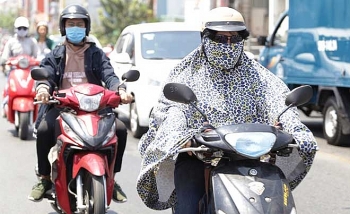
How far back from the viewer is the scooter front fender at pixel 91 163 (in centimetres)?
632

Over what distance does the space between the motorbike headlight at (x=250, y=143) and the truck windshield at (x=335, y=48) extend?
840cm

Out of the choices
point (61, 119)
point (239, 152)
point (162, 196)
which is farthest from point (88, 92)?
point (239, 152)

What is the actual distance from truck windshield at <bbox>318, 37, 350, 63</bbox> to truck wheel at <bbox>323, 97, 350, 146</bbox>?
0.67m

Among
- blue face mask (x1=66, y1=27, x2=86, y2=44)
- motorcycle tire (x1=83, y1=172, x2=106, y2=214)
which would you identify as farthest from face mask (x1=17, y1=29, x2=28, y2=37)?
motorcycle tire (x1=83, y1=172, x2=106, y2=214)

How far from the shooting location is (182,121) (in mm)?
4812

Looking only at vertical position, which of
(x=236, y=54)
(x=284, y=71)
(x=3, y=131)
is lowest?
(x=3, y=131)

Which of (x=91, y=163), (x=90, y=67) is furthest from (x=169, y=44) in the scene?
(x=91, y=163)

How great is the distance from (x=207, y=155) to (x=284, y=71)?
10.7 meters

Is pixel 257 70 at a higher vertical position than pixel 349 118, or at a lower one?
higher

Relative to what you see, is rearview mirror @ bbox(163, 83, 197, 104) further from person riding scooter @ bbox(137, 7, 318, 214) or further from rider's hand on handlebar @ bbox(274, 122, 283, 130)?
rider's hand on handlebar @ bbox(274, 122, 283, 130)

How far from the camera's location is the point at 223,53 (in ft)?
16.1

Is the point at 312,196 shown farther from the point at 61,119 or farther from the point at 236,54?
the point at 236,54

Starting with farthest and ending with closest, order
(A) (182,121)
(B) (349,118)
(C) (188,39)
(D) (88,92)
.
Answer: (C) (188,39) < (B) (349,118) < (D) (88,92) < (A) (182,121)

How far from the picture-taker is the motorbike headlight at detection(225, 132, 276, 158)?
4.45m
